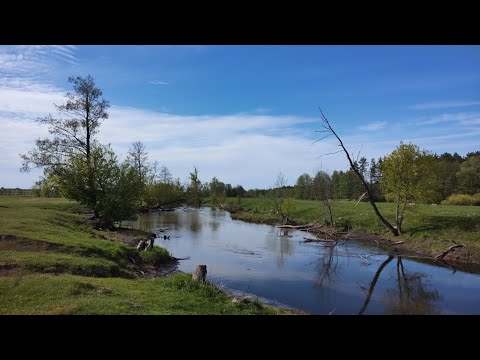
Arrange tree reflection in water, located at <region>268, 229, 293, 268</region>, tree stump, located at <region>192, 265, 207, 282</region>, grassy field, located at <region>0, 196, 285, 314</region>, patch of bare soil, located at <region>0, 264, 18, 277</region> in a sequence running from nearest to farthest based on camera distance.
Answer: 1. grassy field, located at <region>0, 196, 285, 314</region>
2. patch of bare soil, located at <region>0, 264, 18, 277</region>
3. tree stump, located at <region>192, 265, 207, 282</region>
4. tree reflection in water, located at <region>268, 229, 293, 268</region>

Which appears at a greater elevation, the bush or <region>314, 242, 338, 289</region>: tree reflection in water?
the bush

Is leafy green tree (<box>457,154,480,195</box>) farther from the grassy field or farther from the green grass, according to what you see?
the green grass

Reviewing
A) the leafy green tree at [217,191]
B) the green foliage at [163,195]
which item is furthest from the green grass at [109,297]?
the leafy green tree at [217,191]

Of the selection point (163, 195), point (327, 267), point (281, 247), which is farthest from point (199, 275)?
point (163, 195)

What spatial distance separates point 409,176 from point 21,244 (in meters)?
21.7

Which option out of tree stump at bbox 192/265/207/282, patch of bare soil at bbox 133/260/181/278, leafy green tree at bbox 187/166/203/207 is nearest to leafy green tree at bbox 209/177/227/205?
leafy green tree at bbox 187/166/203/207

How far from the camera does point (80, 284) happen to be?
26.6 feet

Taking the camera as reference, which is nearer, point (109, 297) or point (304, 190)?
point (109, 297)

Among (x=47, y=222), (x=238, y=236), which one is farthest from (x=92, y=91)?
(x=238, y=236)

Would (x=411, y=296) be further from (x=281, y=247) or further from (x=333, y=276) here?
(x=281, y=247)

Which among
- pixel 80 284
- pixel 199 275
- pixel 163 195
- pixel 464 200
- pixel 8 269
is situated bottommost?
pixel 199 275

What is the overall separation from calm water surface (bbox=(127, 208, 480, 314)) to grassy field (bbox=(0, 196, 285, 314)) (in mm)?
2913

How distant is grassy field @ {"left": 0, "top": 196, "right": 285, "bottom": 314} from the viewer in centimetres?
685
